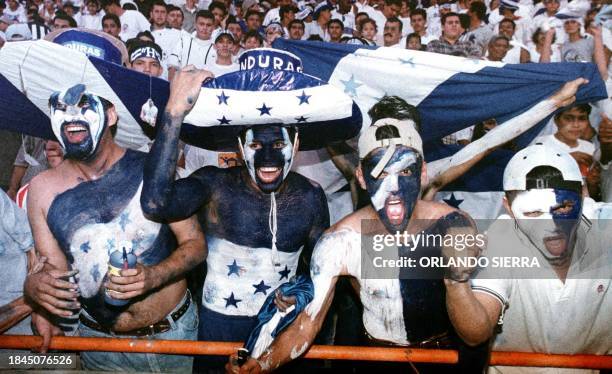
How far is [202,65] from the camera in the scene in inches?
130

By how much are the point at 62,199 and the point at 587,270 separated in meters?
2.51

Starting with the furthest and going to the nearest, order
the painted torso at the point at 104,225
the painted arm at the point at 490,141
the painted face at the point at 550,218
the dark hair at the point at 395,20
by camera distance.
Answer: the dark hair at the point at 395,20 < the painted torso at the point at 104,225 < the painted arm at the point at 490,141 < the painted face at the point at 550,218

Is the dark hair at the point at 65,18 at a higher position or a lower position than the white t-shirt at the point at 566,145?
higher

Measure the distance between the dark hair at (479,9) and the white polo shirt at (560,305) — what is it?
1.12 m

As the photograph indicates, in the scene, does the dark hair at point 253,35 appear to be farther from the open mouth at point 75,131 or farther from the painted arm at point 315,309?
the painted arm at point 315,309

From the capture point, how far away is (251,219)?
125 inches

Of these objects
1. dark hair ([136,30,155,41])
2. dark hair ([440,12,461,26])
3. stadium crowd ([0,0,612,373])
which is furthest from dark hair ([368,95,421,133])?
dark hair ([136,30,155,41])

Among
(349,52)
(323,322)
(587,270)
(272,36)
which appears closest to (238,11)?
(272,36)

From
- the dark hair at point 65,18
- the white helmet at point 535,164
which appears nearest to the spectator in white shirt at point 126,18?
the dark hair at point 65,18

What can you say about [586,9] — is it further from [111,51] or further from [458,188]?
[111,51]

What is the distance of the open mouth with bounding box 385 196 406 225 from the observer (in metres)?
3.00

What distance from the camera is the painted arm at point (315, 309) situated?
3.00 meters

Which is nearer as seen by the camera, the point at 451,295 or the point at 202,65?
the point at 451,295

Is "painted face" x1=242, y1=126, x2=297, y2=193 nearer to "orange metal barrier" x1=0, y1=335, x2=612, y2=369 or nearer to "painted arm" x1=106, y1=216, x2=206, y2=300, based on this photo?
"painted arm" x1=106, y1=216, x2=206, y2=300
